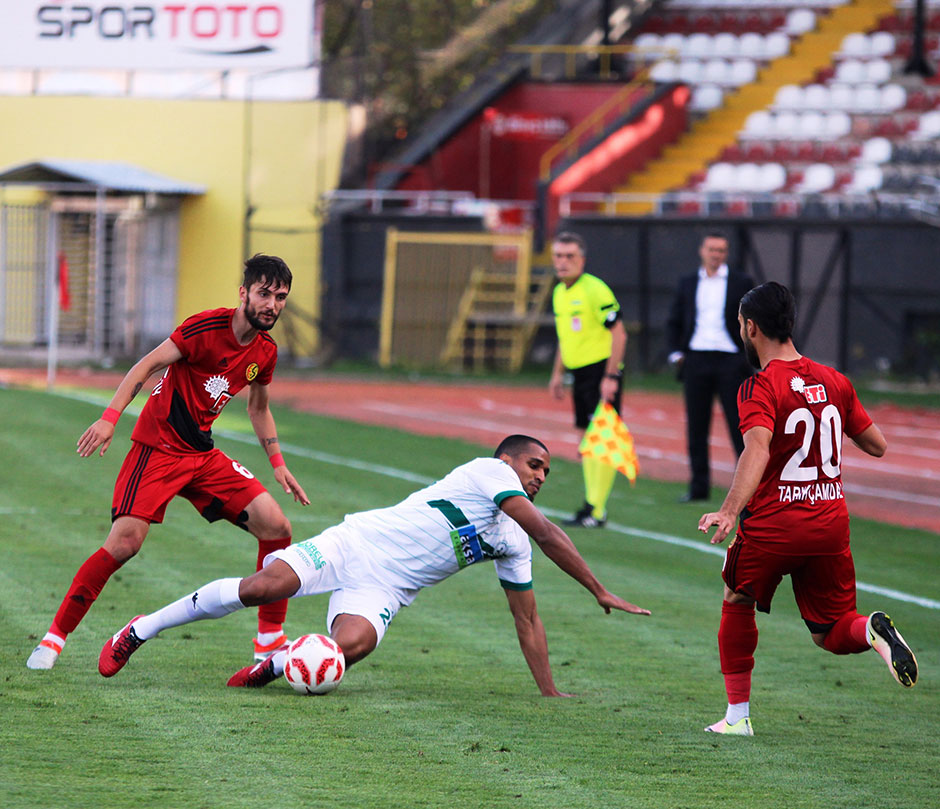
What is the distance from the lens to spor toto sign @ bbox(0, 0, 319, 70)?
27.2 meters

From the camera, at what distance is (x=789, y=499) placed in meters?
5.52

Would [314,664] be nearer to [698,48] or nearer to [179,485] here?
[179,485]

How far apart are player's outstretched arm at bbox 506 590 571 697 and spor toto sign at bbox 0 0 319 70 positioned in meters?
22.3

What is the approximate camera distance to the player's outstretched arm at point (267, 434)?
6.75 metres

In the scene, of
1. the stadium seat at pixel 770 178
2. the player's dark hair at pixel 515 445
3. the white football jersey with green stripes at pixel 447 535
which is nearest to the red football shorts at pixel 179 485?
the white football jersey with green stripes at pixel 447 535

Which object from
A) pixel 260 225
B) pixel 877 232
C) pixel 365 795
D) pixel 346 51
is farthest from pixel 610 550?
pixel 346 51

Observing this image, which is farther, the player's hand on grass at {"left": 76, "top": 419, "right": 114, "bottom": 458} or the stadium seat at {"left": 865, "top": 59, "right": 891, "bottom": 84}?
the stadium seat at {"left": 865, "top": 59, "right": 891, "bottom": 84}

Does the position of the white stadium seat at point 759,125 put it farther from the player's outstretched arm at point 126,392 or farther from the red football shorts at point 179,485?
the player's outstretched arm at point 126,392

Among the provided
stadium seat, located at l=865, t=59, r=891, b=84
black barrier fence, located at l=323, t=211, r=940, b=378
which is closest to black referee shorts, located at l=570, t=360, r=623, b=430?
black barrier fence, located at l=323, t=211, r=940, b=378

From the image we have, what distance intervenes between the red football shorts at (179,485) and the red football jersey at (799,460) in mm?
2324

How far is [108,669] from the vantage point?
6.09 metres

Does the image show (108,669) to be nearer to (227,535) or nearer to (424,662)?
(424,662)

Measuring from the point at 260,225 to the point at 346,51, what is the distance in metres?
14.6

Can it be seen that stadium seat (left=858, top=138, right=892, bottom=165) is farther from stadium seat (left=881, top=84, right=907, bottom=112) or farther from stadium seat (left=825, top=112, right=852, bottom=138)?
stadium seat (left=881, top=84, right=907, bottom=112)
